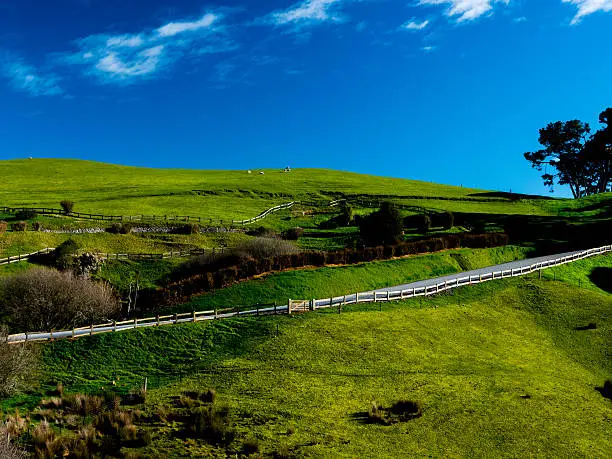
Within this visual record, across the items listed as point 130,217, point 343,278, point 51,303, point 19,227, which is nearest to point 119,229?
point 130,217

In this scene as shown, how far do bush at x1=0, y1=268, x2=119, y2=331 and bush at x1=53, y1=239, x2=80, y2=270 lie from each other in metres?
10.6

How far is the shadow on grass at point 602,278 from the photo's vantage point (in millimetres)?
51375

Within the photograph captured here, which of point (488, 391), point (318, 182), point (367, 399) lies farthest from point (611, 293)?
point (318, 182)

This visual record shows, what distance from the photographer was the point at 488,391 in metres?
27.4

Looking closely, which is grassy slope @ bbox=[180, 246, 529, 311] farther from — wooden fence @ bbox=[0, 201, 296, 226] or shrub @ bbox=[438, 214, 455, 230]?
wooden fence @ bbox=[0, 201, 296, 226]

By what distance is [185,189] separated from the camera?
10800cm

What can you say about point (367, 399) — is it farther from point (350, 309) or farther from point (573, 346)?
point (573, 346)

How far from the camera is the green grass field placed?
2220 cm

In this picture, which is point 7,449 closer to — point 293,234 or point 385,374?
point 385,374

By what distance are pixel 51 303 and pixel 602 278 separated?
164ft

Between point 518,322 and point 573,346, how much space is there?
4.33 meters

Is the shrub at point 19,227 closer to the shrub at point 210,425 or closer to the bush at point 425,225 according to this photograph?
the bush at point 425,225

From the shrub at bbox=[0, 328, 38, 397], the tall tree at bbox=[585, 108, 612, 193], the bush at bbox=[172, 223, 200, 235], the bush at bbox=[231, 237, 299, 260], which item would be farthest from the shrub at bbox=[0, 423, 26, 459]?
the tall tree at bbox=[585, 108, 612, 193]

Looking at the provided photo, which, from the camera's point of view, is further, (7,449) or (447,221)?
(447,221)
